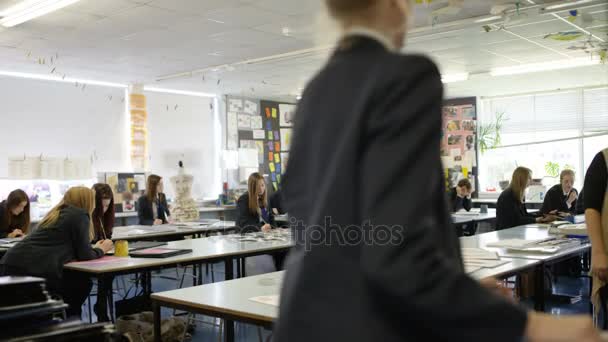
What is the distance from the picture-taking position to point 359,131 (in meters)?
0.78

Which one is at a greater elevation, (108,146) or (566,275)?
(108,146)

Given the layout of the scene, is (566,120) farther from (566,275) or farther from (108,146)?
(108,146)

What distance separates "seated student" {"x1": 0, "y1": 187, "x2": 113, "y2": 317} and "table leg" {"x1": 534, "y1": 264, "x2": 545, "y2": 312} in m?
2.82

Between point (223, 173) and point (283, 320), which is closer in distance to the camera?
point (283, 320)

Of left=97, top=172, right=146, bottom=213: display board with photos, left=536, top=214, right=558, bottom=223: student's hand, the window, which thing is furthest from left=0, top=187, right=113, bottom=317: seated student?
the window

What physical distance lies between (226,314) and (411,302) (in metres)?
1.65

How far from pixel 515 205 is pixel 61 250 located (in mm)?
4481

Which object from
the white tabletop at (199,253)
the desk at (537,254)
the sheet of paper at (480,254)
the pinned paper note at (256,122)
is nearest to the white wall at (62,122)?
the pinned paper note at (256,122)

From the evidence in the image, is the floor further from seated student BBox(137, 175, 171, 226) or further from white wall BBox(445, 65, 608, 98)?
white wall BBox(445, 65, 608, 98)

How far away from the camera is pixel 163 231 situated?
6.30 metres

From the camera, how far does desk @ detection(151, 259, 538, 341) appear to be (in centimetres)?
219

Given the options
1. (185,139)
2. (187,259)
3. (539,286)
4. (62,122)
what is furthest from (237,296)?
(185,139)

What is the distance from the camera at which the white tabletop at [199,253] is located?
12.4 feet

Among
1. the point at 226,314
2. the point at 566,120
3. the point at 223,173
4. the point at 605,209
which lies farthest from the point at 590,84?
the point at 226,314
